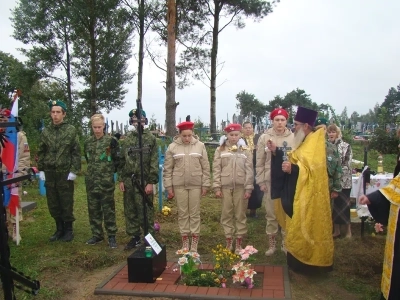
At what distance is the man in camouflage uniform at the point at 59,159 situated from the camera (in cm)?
584

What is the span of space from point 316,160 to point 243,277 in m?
1.56

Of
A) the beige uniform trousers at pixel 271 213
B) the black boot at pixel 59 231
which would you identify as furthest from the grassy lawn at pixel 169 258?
the beige uniform trousers at pixel 271 213

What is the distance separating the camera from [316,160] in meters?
4.54

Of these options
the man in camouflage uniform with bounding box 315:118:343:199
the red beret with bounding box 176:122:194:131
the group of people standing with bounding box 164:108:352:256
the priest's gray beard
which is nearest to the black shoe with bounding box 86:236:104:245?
the group of people standing with bounding box 164:108:352:256

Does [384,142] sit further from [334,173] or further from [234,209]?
[234,209]

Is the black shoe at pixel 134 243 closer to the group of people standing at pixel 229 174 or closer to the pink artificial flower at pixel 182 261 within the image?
the group of people standing at pixel 229 174

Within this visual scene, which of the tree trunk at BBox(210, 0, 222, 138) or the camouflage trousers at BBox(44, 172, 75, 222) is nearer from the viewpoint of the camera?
the camouflage trousers at BBox(44, 172, 75, 222)

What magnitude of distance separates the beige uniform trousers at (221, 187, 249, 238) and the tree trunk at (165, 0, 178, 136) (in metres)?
9.21

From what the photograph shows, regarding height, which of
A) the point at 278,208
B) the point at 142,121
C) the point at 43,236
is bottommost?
the point at 43,236

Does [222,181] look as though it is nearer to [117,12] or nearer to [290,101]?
[117,12]

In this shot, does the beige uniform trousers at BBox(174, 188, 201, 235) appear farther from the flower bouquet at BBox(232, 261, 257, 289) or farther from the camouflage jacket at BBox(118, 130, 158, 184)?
the flower bouquet at BBox(232, 261, 257, 289)

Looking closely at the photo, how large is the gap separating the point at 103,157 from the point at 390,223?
385 cm

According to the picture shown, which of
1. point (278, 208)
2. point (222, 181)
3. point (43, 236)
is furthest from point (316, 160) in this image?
point (43, 236)

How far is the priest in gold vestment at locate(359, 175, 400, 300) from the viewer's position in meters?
3.58
